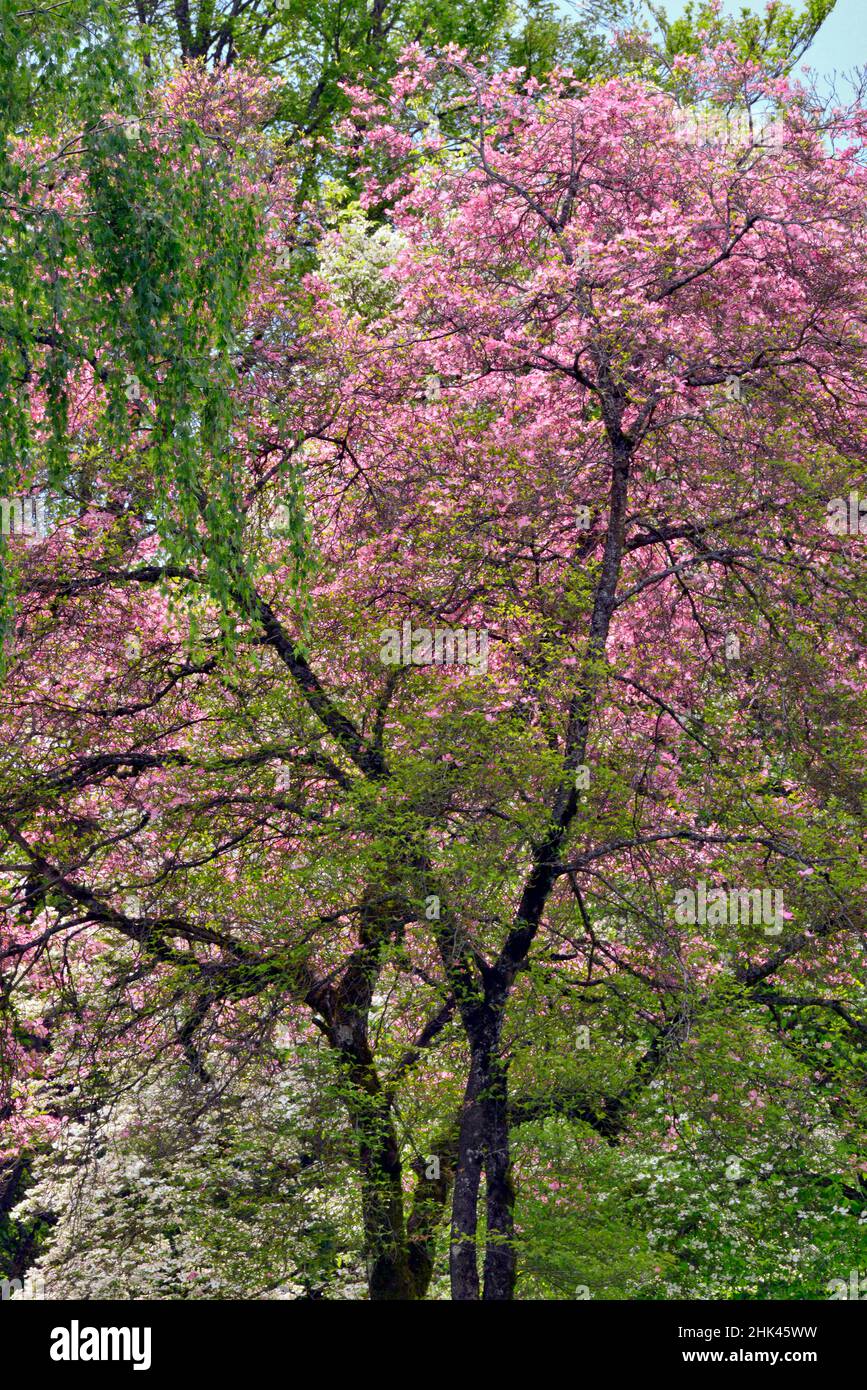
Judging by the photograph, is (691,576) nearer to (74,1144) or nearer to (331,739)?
(331,739)

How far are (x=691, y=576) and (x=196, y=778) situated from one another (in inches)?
196

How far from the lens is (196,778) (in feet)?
42.8

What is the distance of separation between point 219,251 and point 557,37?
24840 millimetres

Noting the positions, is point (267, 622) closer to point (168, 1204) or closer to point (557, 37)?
point (168, 1204)

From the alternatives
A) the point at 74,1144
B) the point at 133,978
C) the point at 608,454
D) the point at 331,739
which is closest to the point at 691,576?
the point at 608,454

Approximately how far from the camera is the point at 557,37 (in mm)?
30547

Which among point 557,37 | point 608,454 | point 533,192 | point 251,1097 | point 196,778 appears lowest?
point 251,1097
